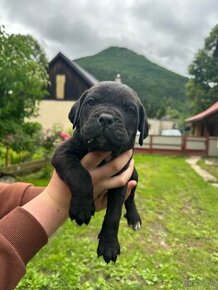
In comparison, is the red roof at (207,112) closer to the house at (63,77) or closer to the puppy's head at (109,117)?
the puppy's head at (109,117)

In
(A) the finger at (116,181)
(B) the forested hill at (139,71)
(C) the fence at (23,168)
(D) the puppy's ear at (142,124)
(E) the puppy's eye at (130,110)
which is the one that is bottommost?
(C) the fence at (23,168)

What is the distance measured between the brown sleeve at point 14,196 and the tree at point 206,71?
148cm

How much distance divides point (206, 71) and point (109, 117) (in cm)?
168

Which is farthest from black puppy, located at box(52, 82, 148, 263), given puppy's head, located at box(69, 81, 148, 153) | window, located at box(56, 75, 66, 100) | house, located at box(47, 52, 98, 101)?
window, located at box(56, 75, 66, 100)

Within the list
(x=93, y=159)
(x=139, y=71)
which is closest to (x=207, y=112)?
(x=139, y=71)

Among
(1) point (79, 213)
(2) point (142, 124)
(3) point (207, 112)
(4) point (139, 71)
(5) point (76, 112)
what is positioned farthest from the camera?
(3) point (207, 112)

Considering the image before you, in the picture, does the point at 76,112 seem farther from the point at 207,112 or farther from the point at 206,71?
the point at 207,112

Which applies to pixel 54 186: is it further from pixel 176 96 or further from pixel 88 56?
pixel 176 96

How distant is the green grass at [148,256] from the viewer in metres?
4.07

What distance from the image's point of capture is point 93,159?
1938 mm

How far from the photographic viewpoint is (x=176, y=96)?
3676 millimetres


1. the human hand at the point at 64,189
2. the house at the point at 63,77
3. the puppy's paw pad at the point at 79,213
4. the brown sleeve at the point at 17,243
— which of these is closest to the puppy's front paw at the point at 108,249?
the human hand at the point at 64,189

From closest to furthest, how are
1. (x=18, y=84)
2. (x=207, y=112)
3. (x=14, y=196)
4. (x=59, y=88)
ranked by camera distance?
(x=14, y=196)
(x=207, y=112)
(x=18, y=84)
(x=59, y=88)

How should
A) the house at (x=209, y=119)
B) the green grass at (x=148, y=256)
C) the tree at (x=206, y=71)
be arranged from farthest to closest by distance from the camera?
the green grass at (x=148, y=256)
the house at (x=209, y=119)
the tree at (x=206, y=71)
